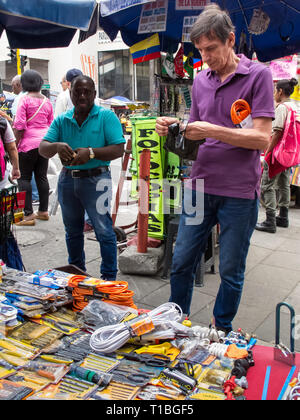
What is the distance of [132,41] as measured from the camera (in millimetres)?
4867

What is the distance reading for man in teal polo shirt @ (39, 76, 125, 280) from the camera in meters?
3.31

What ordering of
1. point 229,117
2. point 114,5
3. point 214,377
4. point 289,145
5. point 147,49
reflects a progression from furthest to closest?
point 289,145 → point 147,49 → point 114,5 → point 229,117 → point 214,377

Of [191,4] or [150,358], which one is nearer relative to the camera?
[150,358]

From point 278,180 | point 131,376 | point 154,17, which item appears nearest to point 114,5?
point 154,17

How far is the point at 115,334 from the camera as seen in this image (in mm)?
1969

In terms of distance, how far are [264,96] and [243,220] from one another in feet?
2.38

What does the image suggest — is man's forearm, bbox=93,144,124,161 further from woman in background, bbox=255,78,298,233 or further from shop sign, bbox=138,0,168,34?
woman in background, bbox=255,78,298,233

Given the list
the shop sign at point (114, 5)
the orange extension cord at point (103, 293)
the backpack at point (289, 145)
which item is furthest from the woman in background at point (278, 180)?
the orange extension cord at point (103, 293)

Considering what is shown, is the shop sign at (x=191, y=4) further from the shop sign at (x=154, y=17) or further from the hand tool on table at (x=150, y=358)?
the hand tool on table at (x=150, y=358)

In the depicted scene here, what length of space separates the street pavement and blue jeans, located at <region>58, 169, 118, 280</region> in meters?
0.53

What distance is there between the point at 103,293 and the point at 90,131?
1.52m

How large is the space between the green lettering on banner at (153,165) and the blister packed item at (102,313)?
2091mm

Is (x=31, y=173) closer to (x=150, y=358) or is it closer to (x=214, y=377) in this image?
(x=150, y=358)
